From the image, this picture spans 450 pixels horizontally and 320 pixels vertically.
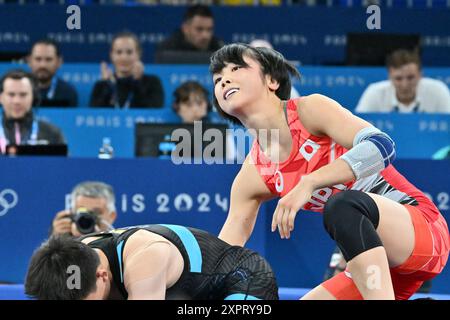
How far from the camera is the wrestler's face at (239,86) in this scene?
437 centimetres

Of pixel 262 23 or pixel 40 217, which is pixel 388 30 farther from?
pixel 40 217

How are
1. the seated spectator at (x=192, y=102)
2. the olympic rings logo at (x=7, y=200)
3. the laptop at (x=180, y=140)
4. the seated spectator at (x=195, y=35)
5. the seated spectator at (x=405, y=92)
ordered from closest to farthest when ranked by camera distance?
the olympic rings logo at (x=7, y=200) < the laptop at (x=180, y=140) < the seated spectator at (x=192, y=102) < the seated spectator at (x=405, y=92) < the seated spectator at (x=195, y=35)

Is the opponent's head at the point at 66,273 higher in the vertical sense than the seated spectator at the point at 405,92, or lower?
lower

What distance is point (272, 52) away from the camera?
456 centimetres

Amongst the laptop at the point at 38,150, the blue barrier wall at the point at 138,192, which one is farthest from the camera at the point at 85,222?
the laptop at the point at 38,150

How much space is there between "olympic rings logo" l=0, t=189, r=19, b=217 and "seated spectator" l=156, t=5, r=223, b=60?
2.85 meters

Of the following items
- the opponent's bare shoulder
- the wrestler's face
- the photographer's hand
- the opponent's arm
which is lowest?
the photographer's hand

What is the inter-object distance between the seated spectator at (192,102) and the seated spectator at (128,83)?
622mm

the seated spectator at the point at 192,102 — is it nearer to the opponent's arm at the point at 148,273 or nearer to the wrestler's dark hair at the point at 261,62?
the wrestler's dark hair at the point at 261,62

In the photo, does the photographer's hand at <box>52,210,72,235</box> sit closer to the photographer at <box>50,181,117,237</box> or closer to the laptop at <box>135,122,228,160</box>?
the photographer at <box>50,181,117,237</box>

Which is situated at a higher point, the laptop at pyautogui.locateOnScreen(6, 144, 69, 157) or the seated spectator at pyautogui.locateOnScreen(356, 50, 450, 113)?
the seated spectator at pyautogui.locateOnScreen(356, 50, 450, 113)

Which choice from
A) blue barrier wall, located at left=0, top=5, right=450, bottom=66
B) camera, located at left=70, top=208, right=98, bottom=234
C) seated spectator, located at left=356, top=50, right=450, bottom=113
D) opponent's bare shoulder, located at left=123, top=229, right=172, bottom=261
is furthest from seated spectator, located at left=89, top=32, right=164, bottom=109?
opponent's bare shoulder, located at left=123, top=229, right=172, bottom=261

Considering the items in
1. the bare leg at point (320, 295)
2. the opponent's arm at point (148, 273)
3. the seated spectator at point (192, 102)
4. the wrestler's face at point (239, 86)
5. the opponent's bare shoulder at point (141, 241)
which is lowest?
the bare leg at point (320, 295)

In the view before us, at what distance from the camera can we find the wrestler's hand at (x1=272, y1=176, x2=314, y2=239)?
148 inches
